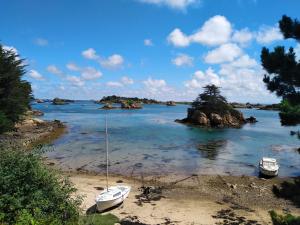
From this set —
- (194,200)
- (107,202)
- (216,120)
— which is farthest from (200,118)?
(107,202)

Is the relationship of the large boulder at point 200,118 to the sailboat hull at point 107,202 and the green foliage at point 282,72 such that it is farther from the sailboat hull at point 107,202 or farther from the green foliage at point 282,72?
the green foliage at point 282,72

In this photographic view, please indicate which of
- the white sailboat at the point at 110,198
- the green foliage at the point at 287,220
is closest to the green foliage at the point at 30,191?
the white sailboat at the point at 110,198

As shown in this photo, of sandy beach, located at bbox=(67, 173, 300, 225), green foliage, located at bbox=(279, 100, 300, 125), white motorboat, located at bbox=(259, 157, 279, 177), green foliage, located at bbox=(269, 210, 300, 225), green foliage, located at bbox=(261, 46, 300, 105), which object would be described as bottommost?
sandy beach, located at bbox=(67, 173, 300, 225)

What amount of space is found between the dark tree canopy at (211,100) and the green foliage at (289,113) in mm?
77384

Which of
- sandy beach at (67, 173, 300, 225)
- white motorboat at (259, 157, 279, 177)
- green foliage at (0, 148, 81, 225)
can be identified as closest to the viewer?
green foliage at (0, 148, 81, 225)

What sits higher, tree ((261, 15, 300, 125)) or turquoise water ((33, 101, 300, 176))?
tree ((261, 15, 300, 125))

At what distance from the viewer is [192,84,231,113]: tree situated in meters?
93.9

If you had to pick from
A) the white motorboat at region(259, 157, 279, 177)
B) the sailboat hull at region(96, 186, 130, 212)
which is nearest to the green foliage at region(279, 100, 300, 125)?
the sailboat hull at region(96, 186, 130, 212)

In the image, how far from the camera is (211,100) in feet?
307

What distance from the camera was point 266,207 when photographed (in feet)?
84.3

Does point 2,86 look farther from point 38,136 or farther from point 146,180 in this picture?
point 146,180

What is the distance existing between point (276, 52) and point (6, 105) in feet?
132

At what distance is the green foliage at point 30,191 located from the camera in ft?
45.8

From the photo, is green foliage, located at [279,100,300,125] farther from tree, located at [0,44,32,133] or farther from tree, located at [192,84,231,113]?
tree, located at [192,84,231,113]
